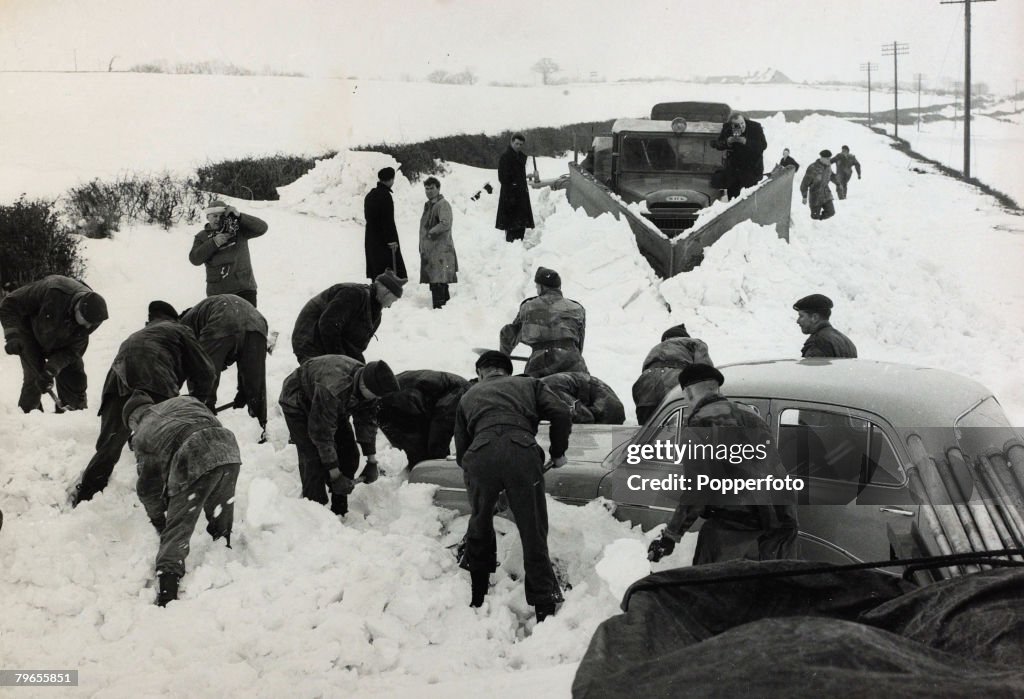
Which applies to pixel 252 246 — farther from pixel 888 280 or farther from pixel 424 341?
pixel 888 280

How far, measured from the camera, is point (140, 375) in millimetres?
4734

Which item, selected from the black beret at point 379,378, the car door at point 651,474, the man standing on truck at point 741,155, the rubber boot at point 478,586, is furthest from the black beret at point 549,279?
the man standing on truck at point 741,155

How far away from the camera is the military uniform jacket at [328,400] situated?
4.71 metres

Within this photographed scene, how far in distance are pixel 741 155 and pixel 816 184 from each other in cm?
71

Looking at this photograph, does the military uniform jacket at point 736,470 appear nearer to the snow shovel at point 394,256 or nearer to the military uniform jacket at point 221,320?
the military uniform jacket at point 221,320

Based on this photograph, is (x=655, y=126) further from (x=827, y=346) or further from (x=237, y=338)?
(x=237, y=338)

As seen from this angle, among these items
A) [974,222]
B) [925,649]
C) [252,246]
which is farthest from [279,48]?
[925,649]

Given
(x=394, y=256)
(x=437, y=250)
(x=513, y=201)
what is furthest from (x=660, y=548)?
(x=513, y=201)

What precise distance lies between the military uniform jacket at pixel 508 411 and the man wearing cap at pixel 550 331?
67.1 inches

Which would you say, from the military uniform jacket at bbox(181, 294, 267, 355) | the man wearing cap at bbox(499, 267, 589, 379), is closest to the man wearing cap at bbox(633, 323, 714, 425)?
the man wearing cap at bbox(499, 267, 589, 379)

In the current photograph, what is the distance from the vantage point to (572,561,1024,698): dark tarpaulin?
74.3 inches

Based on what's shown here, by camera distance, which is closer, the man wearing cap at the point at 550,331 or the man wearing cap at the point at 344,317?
the man wearing cap at the point at 344,317

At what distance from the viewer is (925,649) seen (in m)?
1.96

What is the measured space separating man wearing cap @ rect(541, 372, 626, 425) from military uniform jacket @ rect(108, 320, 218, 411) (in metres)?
1.99
